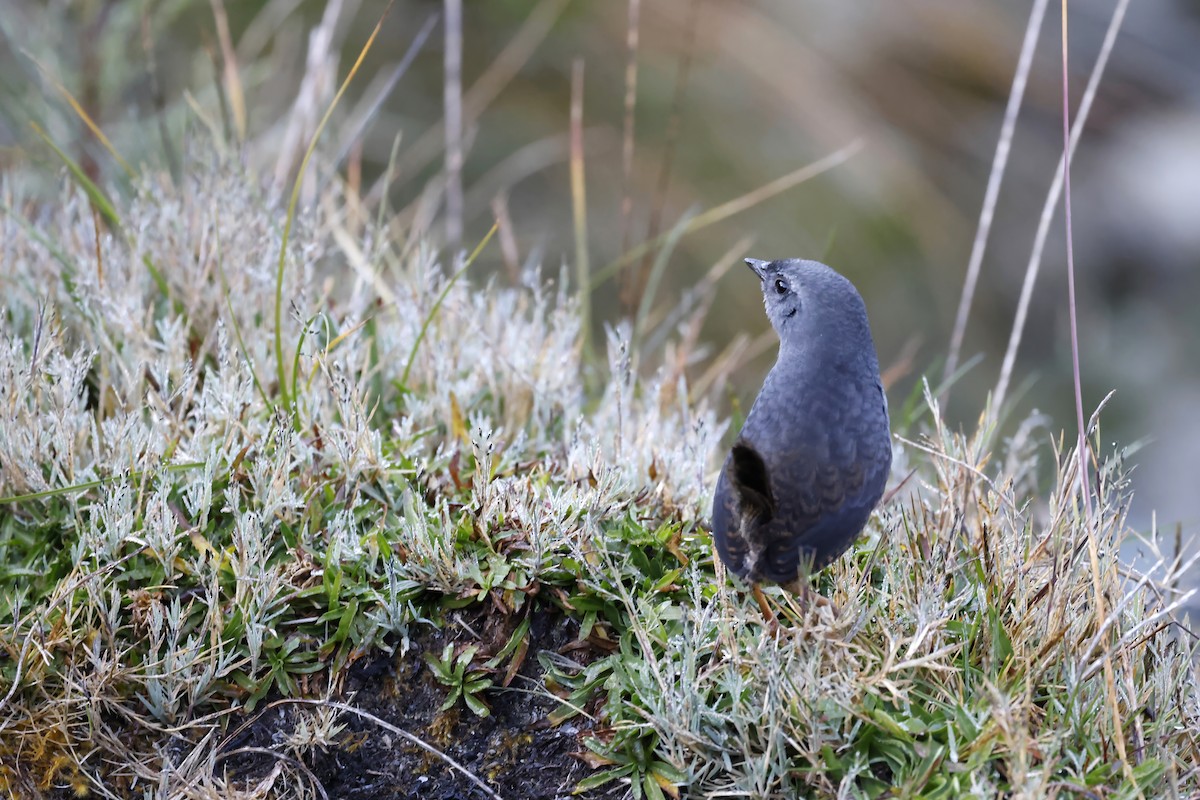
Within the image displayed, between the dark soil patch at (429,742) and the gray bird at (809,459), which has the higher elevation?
the gray bird at (809,459)

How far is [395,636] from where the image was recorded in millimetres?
1997

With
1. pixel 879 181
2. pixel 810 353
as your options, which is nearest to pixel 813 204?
pixel 879 181

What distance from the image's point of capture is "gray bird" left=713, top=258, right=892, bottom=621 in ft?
5.64

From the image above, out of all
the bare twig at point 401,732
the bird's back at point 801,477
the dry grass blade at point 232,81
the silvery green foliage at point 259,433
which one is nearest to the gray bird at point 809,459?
the bird's back at point 801,477

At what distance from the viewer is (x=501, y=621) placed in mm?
1999

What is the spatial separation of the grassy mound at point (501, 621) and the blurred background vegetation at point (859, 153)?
3.37 metres

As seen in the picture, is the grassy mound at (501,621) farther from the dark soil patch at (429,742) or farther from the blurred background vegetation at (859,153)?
the blurred background vegetation at (859,153)

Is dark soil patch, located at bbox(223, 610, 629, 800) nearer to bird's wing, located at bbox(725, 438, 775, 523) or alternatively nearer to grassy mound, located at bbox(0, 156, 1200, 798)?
grassy mound, located at bbox(0, 156, 1200, 798)

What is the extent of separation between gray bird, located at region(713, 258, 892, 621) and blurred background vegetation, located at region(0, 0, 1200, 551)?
356cm

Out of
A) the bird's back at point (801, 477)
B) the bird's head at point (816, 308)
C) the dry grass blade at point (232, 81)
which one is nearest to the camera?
the bird's back at point (801, 477)

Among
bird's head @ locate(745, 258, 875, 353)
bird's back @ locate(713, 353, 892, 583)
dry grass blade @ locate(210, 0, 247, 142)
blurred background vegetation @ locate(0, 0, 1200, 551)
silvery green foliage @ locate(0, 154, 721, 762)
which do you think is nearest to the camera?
bird's back @ locate(713, 353, 892, 583)

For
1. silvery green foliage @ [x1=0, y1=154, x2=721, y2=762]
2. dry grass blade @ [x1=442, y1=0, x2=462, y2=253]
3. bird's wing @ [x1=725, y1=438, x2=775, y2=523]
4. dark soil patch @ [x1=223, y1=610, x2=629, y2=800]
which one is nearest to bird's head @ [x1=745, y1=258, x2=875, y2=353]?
bird's wing @ [x1=725, y1=438, x2=775, y2=523]

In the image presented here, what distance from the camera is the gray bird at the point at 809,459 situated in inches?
67.7

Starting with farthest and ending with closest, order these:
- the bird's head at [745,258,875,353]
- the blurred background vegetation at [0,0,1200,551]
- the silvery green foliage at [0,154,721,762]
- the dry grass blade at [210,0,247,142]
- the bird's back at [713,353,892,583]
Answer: the blurred background vegetation at [0,0,1200,551]
the dry grass blade at [210,0,247,142]
the silvery green foliage at [0,154,721,762]
the bird's head at [745,258,875,353]
the bird's back at [713,353,892,583]
